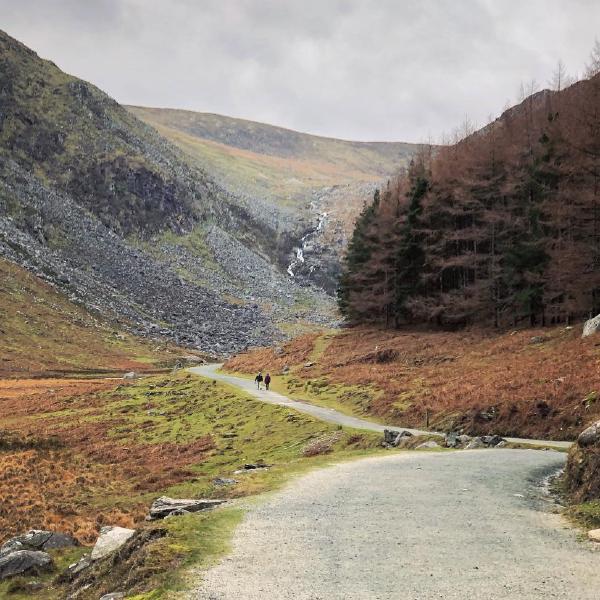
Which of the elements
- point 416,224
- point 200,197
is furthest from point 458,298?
point 200,197

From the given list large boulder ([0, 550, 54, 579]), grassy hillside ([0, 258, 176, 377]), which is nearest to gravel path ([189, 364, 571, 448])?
large boulder ([0, 550, 54, 579])

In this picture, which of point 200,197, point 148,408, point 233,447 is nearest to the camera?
point 233,447

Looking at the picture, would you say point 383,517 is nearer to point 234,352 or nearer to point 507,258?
point 507,258

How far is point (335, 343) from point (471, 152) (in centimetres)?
2500

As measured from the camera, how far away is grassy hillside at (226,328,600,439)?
84.7 feet

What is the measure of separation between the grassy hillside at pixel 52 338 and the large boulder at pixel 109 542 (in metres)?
70.3

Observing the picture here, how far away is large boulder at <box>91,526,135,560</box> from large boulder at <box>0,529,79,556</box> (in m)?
2.89

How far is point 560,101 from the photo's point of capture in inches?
2218

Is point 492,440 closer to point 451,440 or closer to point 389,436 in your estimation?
point 451,440

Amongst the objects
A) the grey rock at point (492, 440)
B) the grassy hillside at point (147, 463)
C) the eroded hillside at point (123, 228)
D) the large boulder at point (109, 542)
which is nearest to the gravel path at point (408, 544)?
the grassy hillside at point (147, 463)

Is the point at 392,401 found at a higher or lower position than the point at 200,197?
lower

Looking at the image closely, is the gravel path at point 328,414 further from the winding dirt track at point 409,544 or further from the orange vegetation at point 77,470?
the orange vegetation at point 77,470

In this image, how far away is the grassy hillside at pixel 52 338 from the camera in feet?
277

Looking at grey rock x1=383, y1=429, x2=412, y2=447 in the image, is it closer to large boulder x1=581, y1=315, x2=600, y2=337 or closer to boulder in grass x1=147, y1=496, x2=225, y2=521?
boulder in grass x1=147, y1=496, x2=225, y2=521
